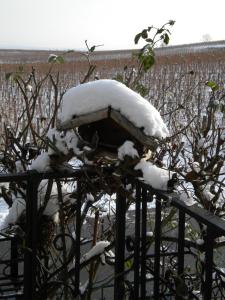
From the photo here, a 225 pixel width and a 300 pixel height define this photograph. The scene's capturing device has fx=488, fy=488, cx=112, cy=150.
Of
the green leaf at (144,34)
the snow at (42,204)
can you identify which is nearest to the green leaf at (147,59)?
the green leaf at (144,34)

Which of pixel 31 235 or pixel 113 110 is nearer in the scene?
pixel 113 110

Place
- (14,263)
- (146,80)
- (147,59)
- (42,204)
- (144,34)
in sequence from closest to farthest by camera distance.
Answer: (42,204) < (147,59) < (144,34) < (14,263) < (146,80)

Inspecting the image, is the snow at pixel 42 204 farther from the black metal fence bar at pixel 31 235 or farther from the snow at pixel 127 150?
the snow at pixel 127 150

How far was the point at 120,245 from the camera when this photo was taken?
1869mm

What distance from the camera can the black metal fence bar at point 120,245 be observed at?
1.85 metres

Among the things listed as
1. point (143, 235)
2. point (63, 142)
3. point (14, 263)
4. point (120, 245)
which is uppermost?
point (63, 142)

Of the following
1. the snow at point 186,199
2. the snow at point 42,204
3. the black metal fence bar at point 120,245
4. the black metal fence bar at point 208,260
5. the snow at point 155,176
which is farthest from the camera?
the snow at point 42,204

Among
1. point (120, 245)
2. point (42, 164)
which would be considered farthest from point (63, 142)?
point (120, 245)

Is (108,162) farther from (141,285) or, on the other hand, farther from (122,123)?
(141,285)

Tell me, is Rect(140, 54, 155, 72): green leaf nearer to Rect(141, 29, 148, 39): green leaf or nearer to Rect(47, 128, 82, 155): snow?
Rect(141, 29, 148, 39): green leaf

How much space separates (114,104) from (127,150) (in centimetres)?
15

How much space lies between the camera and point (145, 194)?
1.62m

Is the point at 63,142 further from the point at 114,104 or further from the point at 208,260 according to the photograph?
the point at 208,260

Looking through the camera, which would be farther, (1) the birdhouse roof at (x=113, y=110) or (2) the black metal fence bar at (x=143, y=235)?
(2) the black metal fence bar at (x=143, y=235)
